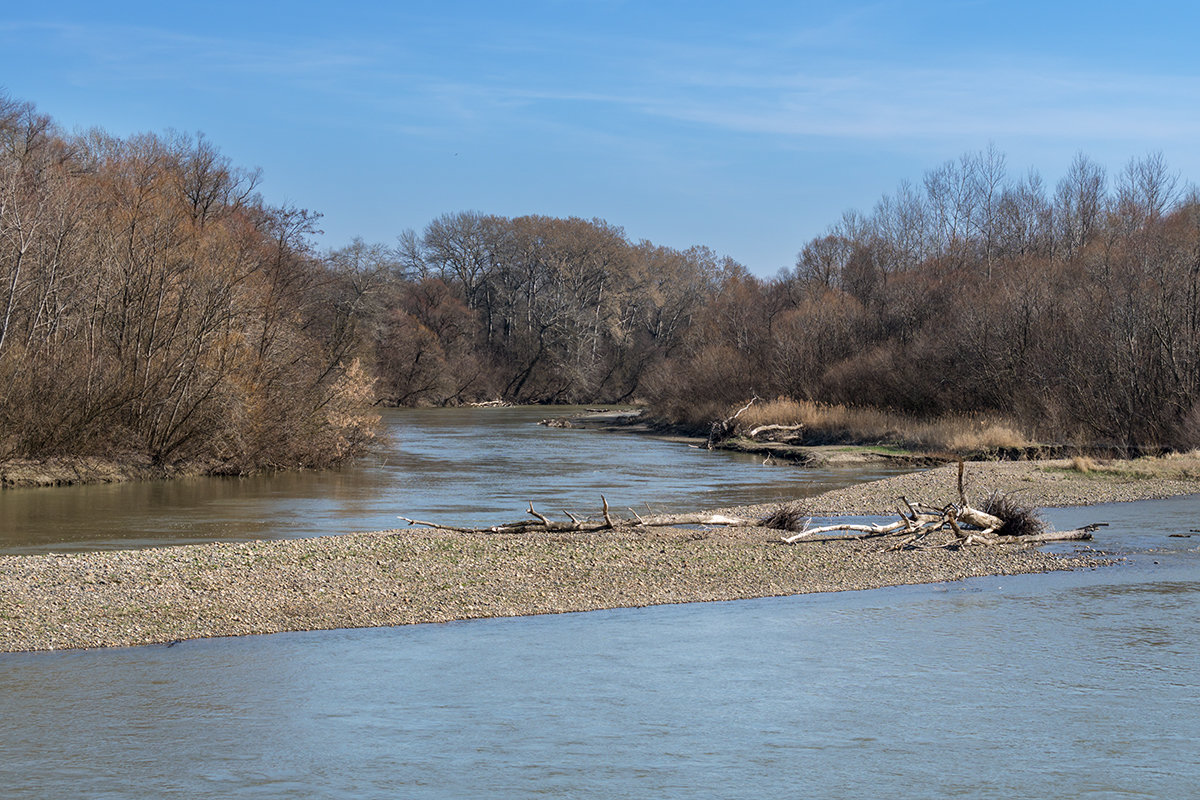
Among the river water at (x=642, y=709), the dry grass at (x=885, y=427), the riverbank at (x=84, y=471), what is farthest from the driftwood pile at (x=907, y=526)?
the dry grass at (x=885, y=427)

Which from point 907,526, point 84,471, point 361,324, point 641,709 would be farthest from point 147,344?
point 361,324

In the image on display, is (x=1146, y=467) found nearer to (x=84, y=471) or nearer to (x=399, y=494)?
(x=399, y=494)

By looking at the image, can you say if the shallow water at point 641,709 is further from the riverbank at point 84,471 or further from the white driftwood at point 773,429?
the white driftwood at point 773,429

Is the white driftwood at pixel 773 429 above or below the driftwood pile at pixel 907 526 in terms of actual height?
above

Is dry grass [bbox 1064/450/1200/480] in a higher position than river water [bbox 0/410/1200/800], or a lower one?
higher

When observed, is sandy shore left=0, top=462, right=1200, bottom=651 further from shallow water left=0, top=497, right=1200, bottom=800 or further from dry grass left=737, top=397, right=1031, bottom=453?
dry grass left=737, top=397, right=1031, bottom=453

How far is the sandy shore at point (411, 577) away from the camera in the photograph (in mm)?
12406

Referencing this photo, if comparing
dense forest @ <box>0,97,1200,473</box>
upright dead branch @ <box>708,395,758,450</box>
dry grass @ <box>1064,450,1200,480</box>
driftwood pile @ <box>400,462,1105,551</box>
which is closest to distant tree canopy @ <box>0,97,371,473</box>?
dense forest @ <box>0,97,1200,473</box>

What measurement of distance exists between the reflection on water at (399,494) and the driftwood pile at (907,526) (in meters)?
3.43

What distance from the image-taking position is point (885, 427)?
43812 millimetres

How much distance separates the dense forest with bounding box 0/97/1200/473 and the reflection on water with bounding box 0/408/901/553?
223 cm

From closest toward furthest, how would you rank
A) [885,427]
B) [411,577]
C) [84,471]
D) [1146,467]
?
[411,577]
[84,471]
[1146,467]
[885,427]

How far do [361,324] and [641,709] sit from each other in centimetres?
6642

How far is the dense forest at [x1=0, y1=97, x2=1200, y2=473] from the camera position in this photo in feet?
92.4
